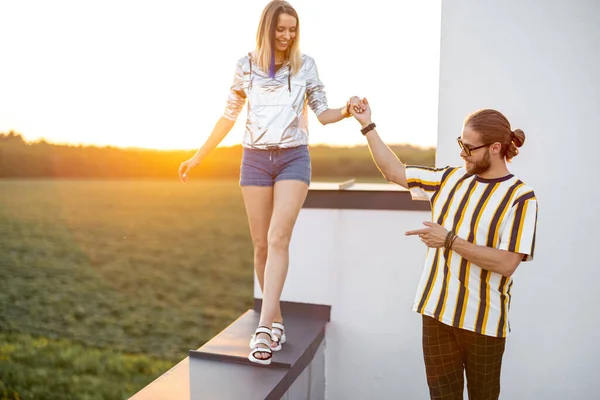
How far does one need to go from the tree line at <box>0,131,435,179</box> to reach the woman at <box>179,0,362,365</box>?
18405mm

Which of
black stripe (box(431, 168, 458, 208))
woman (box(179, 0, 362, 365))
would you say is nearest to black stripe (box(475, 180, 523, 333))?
black stripe (box(431, 168, 458, 208))

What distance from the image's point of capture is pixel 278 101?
2266 mm

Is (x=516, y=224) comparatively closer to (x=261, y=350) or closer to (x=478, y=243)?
(x=478, y=243)

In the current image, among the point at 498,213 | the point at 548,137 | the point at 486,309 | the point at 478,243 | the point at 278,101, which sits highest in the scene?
the point at 278,101

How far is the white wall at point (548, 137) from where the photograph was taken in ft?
8.34

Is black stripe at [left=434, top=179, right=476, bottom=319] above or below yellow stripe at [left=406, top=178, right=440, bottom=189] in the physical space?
below

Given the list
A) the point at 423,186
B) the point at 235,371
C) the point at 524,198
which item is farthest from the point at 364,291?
the point at 524,198

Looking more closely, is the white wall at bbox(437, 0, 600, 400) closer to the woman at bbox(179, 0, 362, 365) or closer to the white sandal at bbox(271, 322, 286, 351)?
the woman at bbox(179, 0, 362, 365)

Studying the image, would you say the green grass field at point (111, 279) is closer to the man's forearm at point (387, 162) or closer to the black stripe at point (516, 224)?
the man's forearm at point (387, 162)

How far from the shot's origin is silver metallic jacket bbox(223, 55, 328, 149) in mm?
2256

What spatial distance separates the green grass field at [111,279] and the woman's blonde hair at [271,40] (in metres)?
4.69

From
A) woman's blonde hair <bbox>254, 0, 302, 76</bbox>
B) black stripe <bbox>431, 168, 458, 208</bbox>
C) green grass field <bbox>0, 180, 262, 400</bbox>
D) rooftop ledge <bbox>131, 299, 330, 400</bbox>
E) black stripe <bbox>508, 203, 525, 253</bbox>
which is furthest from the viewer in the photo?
green grass field <bbox>0, 180, 262, 400</bbox>

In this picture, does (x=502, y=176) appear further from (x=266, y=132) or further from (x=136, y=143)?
(x=136, y=143)

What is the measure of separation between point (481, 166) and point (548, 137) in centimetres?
120
